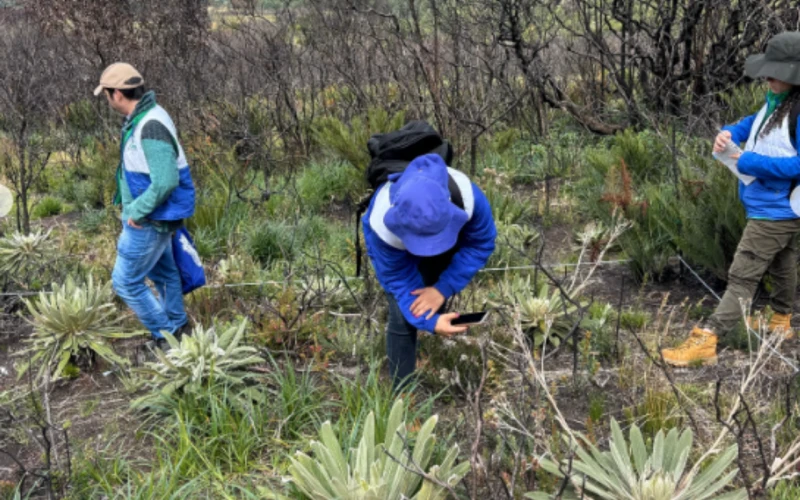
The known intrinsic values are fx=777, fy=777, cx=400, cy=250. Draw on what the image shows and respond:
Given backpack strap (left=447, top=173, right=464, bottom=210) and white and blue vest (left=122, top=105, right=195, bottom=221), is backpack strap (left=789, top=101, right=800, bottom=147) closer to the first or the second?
backpack strap (left=447, top=173, right=464, bottom=210)

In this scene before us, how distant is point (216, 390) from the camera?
319cm

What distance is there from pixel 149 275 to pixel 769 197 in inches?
121

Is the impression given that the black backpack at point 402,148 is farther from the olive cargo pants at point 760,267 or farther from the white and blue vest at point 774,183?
the olive cargo pants at point 760,267

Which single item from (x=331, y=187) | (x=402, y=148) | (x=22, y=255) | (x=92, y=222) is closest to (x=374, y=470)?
(x=402, y=148)

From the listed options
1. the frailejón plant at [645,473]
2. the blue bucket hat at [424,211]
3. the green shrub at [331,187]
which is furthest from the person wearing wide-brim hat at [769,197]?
the green shrub at [331,187]

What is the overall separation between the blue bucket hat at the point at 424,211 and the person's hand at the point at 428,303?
0.99 feet

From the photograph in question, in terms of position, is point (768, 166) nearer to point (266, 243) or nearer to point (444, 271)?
point (444, 271)

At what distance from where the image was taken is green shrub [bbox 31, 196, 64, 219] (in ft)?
23.9

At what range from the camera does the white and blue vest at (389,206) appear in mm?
2688

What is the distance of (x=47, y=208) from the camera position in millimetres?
7367

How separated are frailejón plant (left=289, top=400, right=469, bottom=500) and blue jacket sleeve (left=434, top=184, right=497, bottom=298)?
54cm

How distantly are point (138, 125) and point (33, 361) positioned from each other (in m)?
1.30

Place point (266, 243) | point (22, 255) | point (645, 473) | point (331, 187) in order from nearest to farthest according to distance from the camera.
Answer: point (645, 473) → point (22, 255) → point (266, 243) → point (331, 187)

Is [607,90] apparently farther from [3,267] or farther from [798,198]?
[3,267]
